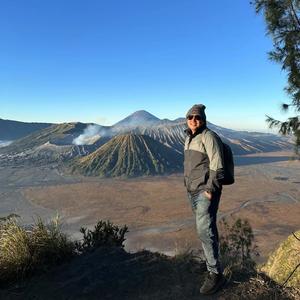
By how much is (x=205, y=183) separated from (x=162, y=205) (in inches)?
2579

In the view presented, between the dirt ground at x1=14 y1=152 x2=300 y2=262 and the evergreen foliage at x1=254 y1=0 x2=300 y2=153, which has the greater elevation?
the evergreen foliage at x1=254 y1=0 x2=300 y2=153

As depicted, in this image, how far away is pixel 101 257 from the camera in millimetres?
5078

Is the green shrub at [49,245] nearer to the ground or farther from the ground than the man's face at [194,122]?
nearer to the ground

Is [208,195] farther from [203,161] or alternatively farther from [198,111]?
[198,111]

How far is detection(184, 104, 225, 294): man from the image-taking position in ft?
12.9

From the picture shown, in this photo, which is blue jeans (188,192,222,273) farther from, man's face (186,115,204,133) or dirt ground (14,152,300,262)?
dirt ground (14,152,300,262)

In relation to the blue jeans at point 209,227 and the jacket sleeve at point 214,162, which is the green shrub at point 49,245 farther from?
the jacket sleeve at point 214,162

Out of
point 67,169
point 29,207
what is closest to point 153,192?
point 29,207

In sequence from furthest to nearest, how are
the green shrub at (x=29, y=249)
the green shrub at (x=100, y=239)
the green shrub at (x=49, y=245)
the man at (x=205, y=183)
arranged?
1. the green shrub at (x=100, y=239)
2. the green shrub at (x=49, y=245)
3. the green shrub at (x=29, y=249)
4. the man at (x=205, y=183)

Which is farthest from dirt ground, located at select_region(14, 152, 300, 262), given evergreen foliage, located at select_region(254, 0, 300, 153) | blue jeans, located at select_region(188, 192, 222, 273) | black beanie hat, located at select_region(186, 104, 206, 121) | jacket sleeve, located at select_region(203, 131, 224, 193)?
jacket sleeve, located at select_region(203, 131, 224, 193)

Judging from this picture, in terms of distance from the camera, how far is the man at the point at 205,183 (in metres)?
3.93

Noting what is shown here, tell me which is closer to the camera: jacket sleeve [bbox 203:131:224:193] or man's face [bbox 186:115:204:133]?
jacket sleeve [bbox 203:131:224:193]

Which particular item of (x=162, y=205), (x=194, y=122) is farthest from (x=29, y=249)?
(x=162, y=205)

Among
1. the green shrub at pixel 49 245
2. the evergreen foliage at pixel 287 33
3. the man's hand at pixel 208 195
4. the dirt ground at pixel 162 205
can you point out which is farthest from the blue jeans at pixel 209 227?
the dirt ground at pixel 162 205
